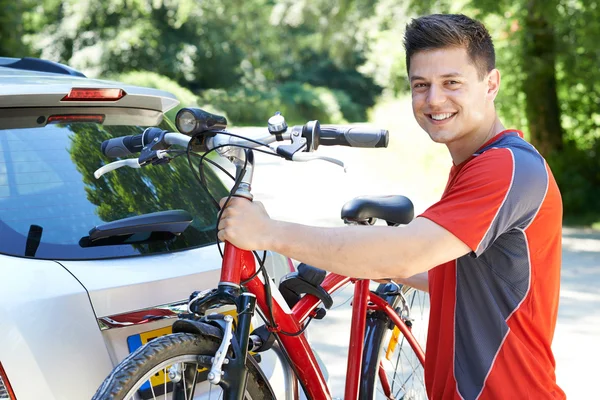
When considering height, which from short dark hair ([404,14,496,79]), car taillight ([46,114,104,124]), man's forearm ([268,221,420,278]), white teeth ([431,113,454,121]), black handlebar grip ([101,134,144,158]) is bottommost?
man's forearm ([268,221,420,278])

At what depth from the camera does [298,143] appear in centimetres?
236

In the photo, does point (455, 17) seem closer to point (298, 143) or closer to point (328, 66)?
point (298, 143)

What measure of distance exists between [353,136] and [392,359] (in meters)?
1.50

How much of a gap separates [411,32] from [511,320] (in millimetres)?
896

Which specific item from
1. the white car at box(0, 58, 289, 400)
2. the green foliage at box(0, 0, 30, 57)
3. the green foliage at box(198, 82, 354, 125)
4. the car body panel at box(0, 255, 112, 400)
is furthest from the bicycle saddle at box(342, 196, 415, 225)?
the green foliage at box(198, 82, 354, 125)

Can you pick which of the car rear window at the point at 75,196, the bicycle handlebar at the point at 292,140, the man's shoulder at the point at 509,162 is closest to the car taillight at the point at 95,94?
the car rear window at the point at 75,196

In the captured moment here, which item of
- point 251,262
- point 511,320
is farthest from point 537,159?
point 251,262

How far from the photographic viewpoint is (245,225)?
7.52ft

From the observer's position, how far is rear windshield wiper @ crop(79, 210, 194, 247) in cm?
273

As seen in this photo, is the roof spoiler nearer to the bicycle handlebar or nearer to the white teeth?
the bicycle handlebar

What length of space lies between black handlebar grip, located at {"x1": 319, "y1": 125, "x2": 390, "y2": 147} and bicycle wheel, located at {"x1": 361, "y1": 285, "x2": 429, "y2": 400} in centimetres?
123

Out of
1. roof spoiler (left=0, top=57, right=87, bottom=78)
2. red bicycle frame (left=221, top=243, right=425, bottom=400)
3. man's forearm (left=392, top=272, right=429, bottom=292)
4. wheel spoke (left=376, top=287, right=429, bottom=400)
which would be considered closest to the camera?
red bicycle frame (left=221, top=243, right=425, bottom=400)

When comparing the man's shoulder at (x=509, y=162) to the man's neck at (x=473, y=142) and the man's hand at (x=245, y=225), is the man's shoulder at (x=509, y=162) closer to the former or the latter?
the man's neck at (x=473, y=142)

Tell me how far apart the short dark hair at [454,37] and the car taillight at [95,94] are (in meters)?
1.13
